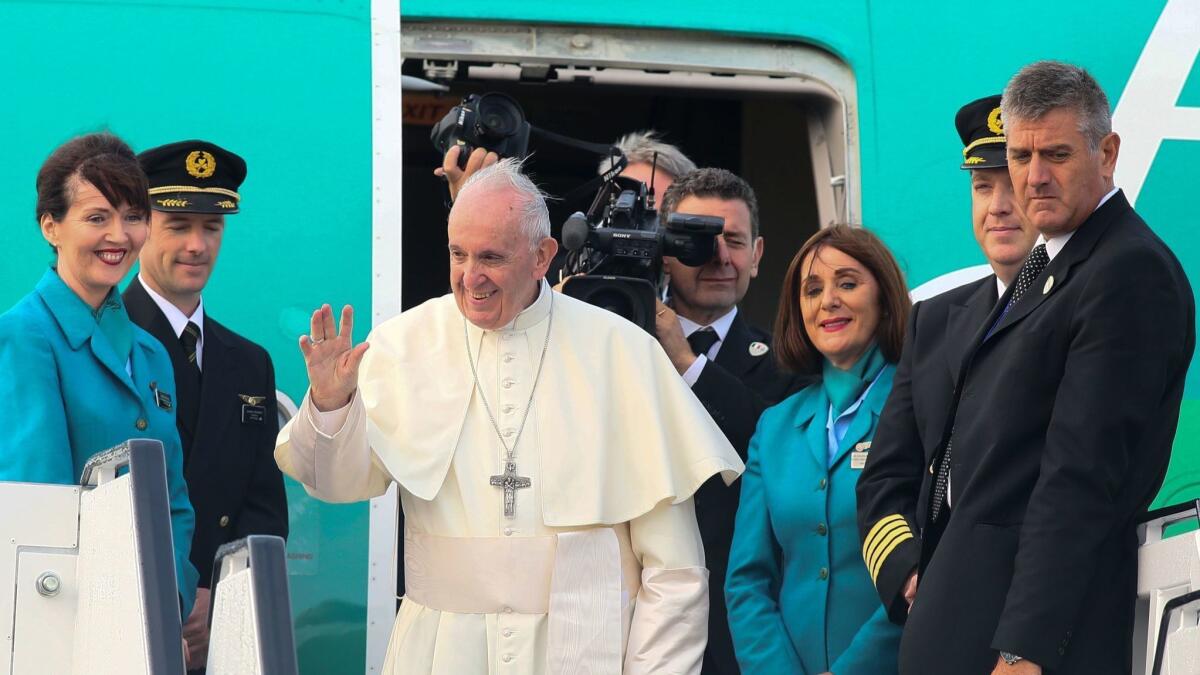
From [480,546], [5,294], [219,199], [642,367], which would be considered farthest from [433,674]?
[5,294]

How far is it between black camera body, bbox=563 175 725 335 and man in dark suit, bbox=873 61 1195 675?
47.0 inches

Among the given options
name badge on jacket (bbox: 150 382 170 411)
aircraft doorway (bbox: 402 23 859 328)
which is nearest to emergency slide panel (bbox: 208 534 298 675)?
name badge on jacket (bbox: 150 382 170 411)

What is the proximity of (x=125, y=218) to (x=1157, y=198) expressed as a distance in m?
3.33

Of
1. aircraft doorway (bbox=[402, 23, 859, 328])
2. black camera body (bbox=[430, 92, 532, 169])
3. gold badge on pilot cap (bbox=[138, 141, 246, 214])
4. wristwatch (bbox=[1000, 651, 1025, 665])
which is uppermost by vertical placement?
A: aircraft doorway (bbox=[402, 23, 859, 328])

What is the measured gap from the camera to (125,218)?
3.44 meters

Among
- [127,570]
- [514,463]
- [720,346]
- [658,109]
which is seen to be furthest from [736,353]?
[658,109]

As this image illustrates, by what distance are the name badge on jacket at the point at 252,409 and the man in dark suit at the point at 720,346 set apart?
3.62ft

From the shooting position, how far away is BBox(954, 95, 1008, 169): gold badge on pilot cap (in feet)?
13.0

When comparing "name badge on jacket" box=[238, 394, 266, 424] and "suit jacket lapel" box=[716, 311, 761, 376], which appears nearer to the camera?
"name badge on jacket" box=[238, 394, 266, 424]

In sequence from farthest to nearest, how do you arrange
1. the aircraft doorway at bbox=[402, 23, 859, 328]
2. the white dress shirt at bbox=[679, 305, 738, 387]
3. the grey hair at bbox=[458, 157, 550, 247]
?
the aircraft doorway at bbox=[402, 23, 859, 328], the white dress shirt at bbox=[679, 305, 738, 387], the grey hair at bbox=[458, 157, 550, 247]

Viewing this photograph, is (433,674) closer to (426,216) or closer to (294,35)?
(294,35)

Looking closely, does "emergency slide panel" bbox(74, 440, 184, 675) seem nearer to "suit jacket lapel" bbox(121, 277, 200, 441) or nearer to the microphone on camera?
"suit jacket lapel" bbox(121, 277, 200, 441)

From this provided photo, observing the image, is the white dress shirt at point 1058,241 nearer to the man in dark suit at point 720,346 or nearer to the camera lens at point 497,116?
the man in dark suit at point 720,346

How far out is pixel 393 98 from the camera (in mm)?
4668
